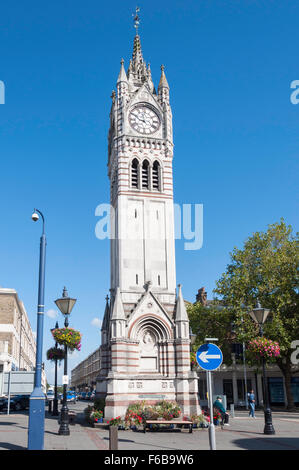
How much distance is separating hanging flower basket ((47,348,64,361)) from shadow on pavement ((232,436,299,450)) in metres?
20.2

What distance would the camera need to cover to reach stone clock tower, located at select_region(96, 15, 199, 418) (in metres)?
28.2

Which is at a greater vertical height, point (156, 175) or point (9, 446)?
point (156, 175)

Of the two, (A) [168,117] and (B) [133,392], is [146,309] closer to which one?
(B) [133,392]

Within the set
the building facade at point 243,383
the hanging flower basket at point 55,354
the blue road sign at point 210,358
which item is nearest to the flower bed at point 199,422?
the blue road sign at point 210,358

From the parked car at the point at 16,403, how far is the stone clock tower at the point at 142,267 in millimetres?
10401

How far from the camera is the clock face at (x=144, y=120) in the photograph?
34.8 meters

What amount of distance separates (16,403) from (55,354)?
7968 millimetres

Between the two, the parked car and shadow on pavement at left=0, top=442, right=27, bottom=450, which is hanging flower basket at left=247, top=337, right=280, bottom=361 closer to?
shadow on pavement at left=0, top=442, right=27, bottom=450

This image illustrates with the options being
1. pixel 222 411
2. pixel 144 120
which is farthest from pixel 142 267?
pixel 144 120

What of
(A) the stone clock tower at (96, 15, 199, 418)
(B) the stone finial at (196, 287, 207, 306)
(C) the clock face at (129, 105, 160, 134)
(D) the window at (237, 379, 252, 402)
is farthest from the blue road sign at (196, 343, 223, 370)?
(B) the stone finial at (196, 287, 207, 306)

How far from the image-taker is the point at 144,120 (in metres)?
35.3

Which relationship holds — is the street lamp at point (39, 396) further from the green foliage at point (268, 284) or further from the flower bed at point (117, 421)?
the green foliage at point (268, 284)

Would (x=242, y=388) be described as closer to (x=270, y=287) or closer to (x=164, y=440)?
(x=270, y=287)
